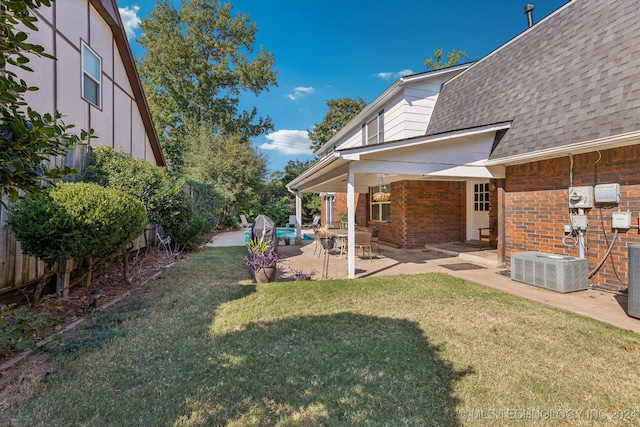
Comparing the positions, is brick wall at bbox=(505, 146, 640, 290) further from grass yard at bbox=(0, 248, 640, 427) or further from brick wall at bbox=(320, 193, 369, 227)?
brick wall at bbox=(320, 193, 369, 227)

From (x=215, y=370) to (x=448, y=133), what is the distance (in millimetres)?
6312

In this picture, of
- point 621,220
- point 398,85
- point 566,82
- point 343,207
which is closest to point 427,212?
point 398,85

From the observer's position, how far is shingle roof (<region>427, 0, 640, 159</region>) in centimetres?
512

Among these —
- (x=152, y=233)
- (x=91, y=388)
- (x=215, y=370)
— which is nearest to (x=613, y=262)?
(x=215, y=370)

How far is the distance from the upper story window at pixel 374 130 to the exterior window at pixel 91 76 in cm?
922

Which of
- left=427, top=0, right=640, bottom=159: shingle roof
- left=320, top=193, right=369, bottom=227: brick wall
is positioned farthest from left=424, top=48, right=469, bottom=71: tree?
→ left=427, top=0, right=640, bottom=159: shingle roof

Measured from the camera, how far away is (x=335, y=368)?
3.04m

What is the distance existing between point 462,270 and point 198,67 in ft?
87.7

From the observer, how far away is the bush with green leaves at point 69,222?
3875 millimetres

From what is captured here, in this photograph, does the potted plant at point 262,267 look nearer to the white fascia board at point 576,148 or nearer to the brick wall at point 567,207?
the white fascia board at point 576,148

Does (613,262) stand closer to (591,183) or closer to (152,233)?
(591,183)

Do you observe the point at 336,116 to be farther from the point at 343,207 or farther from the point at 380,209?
the point at 380,209

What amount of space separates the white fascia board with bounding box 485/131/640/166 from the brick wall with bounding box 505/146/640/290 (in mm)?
285

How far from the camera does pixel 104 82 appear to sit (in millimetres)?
8344
